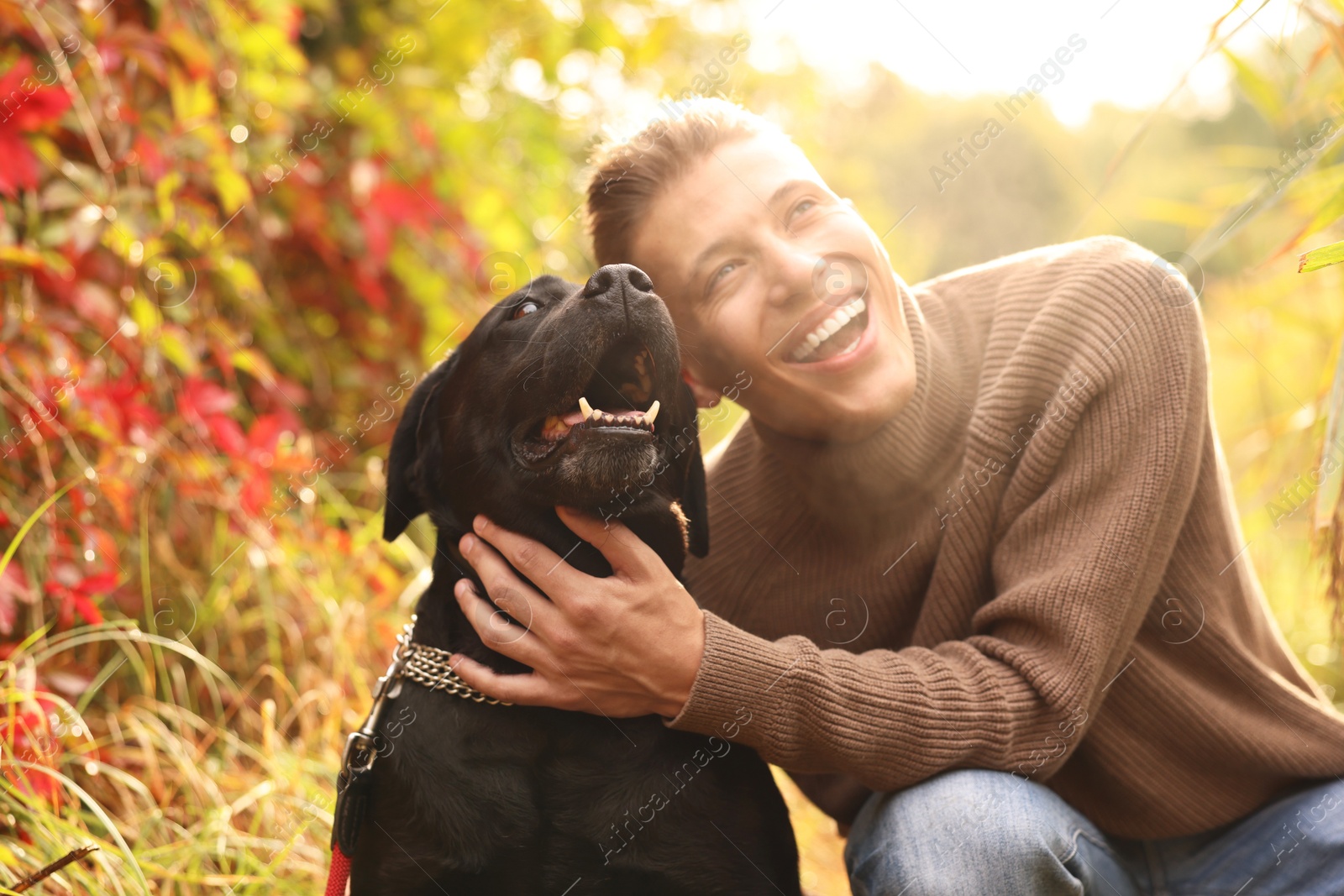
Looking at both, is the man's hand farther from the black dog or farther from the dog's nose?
the dog's nose

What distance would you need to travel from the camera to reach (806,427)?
1.88 meters

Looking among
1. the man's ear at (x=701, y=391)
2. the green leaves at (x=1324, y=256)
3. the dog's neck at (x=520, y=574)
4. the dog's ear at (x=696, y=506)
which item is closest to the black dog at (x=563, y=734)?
the dog's neck at (x=520, y=574)

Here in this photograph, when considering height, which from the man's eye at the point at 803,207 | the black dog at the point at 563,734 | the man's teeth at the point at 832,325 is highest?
the man's eye at the point at 803,207

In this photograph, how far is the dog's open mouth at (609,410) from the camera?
153 cm

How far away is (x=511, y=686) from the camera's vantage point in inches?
59.2

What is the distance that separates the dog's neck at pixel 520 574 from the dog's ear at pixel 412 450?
13 cm

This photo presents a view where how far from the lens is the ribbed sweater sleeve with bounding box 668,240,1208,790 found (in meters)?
1.51

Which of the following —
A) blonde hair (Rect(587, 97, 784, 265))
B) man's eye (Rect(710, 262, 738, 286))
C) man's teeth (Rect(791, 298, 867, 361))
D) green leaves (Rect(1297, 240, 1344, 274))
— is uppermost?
blonde hair (Rect(587, 97, 784, 265))

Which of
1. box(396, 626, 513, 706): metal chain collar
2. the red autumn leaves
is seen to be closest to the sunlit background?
the red autumn leaves

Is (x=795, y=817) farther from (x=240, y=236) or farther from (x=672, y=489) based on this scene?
(x=240, y=236)

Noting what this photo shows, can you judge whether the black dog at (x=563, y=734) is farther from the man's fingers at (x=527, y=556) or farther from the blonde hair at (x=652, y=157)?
the blonde hair at (x=652, y=157)

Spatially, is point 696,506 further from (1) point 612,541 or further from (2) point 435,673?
(2) point 435,673

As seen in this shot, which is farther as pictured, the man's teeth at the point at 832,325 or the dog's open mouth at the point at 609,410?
the man's teeth at the point at 832,325

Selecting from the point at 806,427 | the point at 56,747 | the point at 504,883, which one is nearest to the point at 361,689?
the point at 56,747
